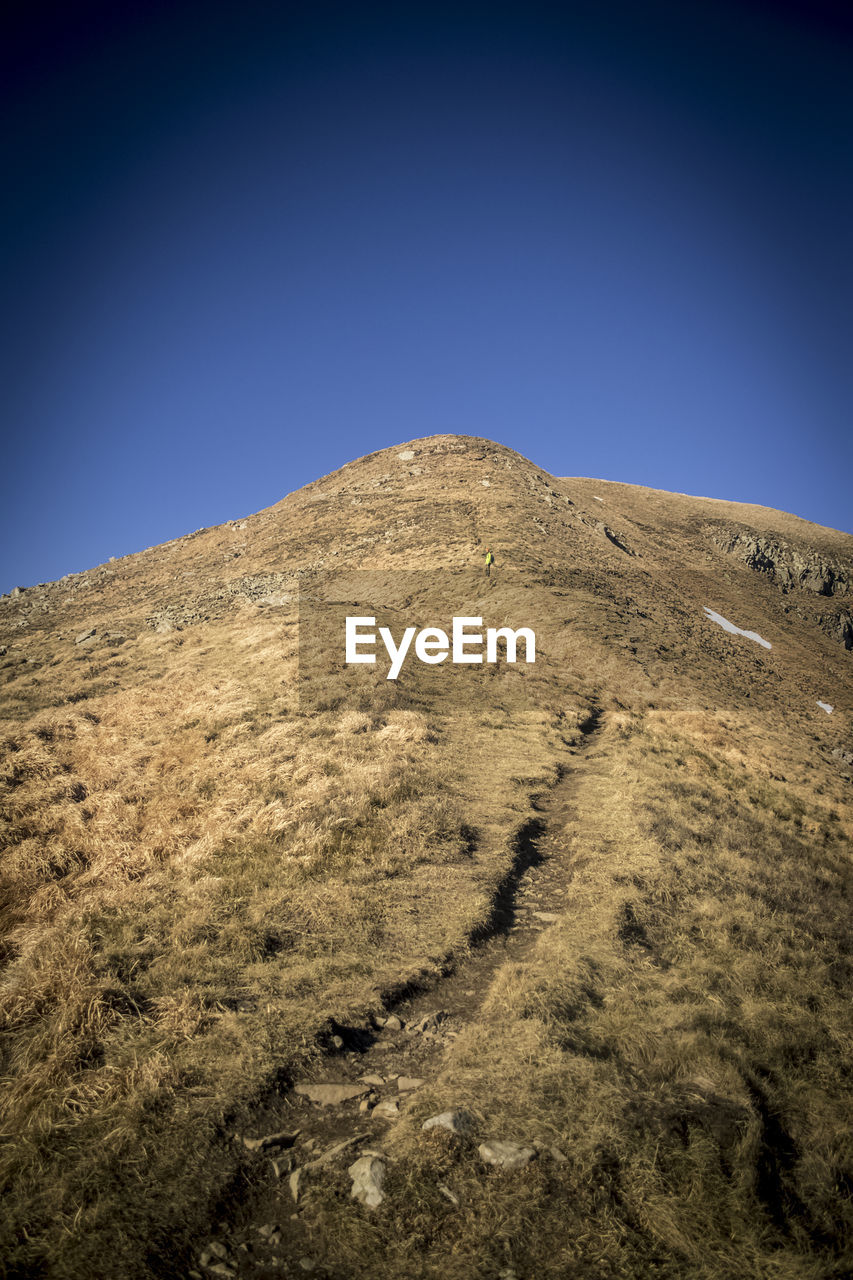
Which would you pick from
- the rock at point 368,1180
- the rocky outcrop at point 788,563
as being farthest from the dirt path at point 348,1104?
the rocky outcrop at point 788,563

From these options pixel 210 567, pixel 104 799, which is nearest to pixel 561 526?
pixel 210 567

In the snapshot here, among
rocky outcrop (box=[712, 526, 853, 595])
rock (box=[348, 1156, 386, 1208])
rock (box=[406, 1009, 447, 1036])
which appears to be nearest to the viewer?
rock (box=[348, 1156, 386, 1208])

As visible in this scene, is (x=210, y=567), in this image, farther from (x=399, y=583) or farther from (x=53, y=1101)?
(x=53, y=1101)
